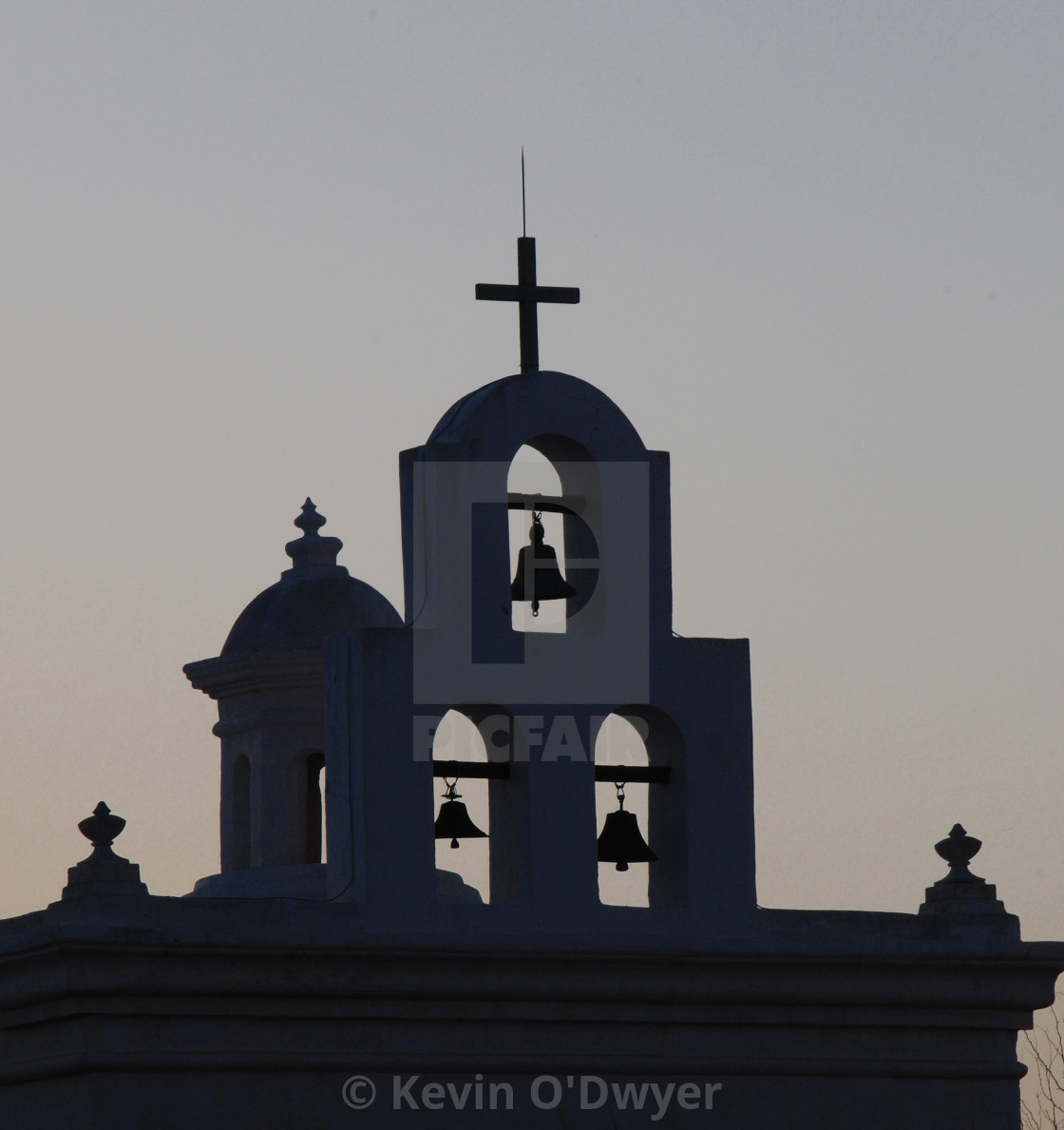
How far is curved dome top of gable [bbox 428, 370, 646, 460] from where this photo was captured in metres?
14.7

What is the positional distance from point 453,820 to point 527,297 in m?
2.95

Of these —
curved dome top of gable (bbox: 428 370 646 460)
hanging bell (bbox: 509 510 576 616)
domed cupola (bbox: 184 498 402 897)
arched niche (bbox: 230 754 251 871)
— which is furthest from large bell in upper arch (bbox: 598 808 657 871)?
arched niche (bbox: 230 754 251 871)

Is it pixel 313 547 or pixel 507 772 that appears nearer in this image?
pixel 507 772

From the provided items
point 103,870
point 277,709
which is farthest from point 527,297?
point 277,709

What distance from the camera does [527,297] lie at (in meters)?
15.1

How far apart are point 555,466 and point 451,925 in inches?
108

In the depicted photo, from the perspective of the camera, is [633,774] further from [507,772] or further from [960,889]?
[960,889]

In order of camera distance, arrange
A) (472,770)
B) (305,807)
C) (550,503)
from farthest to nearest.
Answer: (305,807) → (550,503) → (472,770)

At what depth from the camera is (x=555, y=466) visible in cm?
1511

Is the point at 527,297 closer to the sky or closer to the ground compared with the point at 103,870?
closer to the sky

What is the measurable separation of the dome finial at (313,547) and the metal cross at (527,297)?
5559 mm

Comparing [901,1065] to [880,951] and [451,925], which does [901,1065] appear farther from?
[451,925]

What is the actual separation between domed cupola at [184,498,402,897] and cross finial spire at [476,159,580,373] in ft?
15.1

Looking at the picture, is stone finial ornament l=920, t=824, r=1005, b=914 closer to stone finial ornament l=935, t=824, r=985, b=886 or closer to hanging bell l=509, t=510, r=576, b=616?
stone finial ornament l=935, t=824, r=985, b=886
